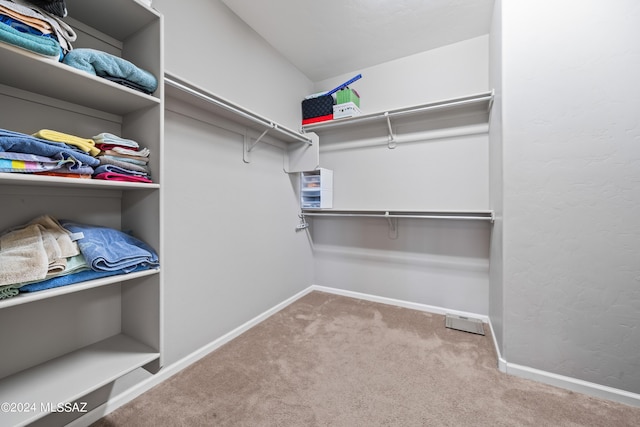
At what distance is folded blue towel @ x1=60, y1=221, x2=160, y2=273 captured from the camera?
3.13 feet

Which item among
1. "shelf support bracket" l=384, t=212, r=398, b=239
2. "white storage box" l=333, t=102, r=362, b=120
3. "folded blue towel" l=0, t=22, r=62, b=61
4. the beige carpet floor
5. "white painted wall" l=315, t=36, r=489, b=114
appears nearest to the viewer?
"folded blue towel" l=0, t=22, r=62, b=61

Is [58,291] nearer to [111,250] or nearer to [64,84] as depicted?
[111,250]

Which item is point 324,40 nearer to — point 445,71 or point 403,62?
point 403,62

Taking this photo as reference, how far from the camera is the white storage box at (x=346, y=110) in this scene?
2.49 meters

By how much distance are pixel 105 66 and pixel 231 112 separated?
0.84 m

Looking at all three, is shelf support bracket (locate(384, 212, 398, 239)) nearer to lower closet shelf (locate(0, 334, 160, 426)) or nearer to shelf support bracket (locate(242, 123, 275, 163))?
shelf support bracket (locate(242, 123, 275, 163))

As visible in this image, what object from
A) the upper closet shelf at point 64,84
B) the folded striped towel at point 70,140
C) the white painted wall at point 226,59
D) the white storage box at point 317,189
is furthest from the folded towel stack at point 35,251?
the white storage box at point 317,189

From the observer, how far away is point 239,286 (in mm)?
2059

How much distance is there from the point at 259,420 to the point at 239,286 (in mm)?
980

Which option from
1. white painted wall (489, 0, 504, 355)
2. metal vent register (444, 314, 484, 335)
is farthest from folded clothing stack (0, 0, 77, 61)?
metal vent register (444, 314, 484, 335)

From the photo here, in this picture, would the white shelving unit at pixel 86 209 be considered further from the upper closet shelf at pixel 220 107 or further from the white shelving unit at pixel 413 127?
the white shelving unit at pixel 413 127

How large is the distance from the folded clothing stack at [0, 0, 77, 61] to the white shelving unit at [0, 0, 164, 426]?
1.5 inches

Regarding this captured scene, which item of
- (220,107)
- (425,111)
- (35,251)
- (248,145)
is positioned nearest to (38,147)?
(35,251)

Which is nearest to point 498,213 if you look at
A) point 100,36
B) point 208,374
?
point 208,374
